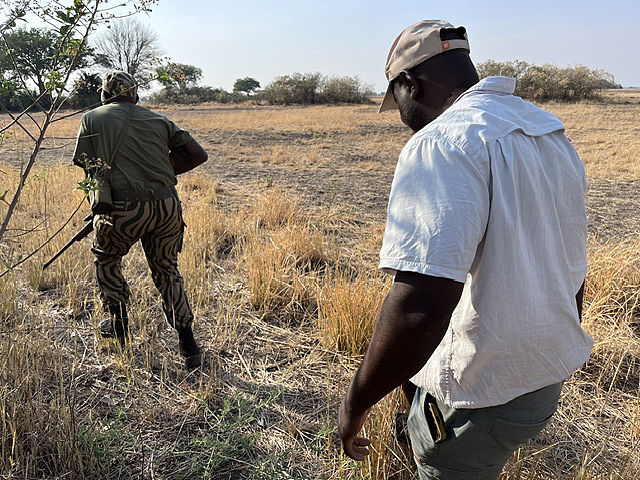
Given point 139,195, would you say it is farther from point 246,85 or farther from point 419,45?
point 246,85

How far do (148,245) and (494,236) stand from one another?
249 centimetres

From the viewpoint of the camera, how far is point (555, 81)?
1736 inches

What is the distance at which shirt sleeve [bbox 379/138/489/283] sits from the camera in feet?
3.23

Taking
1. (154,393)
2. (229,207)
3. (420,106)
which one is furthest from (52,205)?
(420,106)

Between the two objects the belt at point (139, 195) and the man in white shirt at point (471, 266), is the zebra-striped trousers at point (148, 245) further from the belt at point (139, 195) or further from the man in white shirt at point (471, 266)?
the man in white shirt at point (471, 266)

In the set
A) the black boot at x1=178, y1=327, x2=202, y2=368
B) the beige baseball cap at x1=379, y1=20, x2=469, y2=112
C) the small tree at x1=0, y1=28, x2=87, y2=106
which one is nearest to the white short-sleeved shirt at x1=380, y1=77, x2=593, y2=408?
the beige baseball cap at x1=379, y1=20, x2=469, y2=112

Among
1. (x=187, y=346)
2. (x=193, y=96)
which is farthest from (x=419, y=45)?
(x=193, y=96)

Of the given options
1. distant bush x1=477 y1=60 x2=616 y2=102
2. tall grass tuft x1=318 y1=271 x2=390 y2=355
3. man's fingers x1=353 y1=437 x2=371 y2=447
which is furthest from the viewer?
distant bush x1=477 y1=60 x2=616 y2=102

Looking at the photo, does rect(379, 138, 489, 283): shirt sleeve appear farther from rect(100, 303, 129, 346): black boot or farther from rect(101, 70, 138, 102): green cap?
rect(100, 303, 129, 346): black boot

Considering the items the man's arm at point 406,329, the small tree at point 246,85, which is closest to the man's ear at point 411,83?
the man's arm at point 406,329

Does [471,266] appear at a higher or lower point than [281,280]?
higher

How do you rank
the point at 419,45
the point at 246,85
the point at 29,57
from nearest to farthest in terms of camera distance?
the point at 419,45
the point at 29,57
the point at 246,85

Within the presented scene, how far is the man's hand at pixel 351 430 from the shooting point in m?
1.23

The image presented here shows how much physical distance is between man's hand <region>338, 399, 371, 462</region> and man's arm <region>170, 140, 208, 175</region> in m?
2.30
